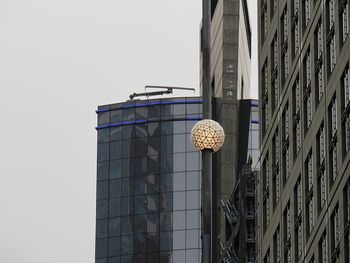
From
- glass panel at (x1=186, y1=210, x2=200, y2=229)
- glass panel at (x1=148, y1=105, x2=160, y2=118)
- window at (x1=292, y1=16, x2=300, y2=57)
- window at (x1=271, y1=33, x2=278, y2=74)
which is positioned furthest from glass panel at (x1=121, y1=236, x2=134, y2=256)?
window at (x1=292, y1=16, x2=300, y2=57)

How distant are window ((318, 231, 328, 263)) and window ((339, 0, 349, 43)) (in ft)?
28.0

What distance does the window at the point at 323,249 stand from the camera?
235ft

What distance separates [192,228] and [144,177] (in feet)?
28.7

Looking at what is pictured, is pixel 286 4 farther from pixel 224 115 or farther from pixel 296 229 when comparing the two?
pixel 224 115

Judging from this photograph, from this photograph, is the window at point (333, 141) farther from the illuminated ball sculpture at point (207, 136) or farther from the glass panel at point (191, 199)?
the glass panel at point (191, 199)

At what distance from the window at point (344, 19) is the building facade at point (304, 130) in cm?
4

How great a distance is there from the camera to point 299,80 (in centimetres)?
8081

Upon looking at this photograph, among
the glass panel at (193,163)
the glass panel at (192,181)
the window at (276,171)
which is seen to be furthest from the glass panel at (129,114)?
the window at (276,171)

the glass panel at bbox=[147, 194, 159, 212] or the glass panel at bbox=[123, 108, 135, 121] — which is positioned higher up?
the glass panel at bbox=[123, 108, 135, 121]

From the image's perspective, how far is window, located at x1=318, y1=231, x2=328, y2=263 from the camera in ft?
235

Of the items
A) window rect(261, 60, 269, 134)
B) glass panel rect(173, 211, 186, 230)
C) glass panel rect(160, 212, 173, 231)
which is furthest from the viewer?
glass panel rect(160, 212, 173, 231)

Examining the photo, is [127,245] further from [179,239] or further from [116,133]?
[116,133]

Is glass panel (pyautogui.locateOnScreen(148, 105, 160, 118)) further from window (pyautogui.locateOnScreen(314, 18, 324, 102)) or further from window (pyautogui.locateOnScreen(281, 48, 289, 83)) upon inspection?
window (pyautogui.locateOnScreen(314, 18, 324, 102))

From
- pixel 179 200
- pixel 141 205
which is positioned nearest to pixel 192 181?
A: pixel 179 200
